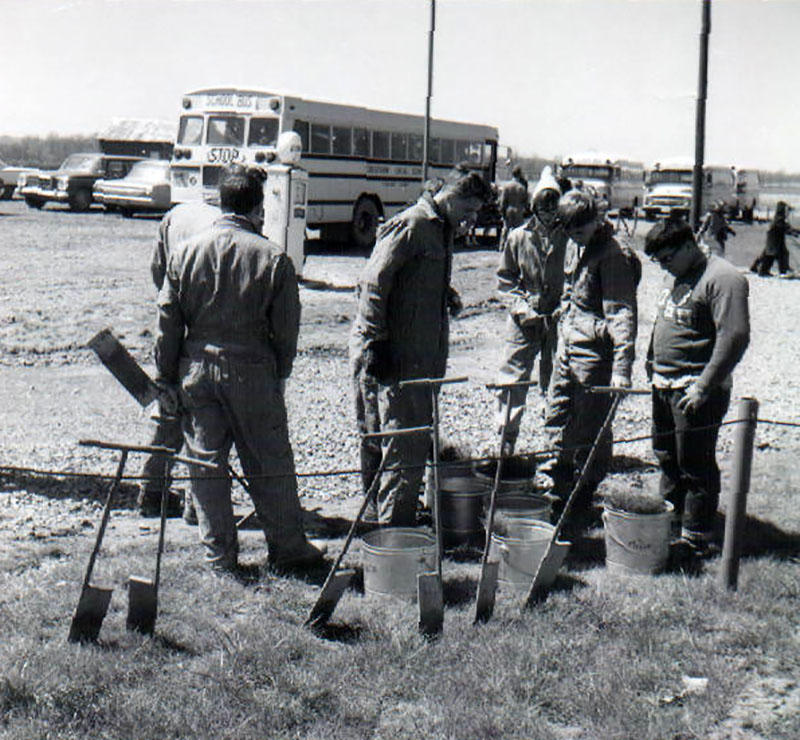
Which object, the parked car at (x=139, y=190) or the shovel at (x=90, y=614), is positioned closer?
the shovel at (x=90, y=614)

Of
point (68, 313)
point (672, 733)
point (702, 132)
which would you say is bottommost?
point (672, 733)

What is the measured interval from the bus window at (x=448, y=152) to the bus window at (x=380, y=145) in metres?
2.82

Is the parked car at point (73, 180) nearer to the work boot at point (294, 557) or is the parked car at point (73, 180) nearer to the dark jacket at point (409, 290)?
the dark jacket at point (409, 290)

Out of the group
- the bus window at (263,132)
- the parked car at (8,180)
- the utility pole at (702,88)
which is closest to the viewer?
the utility pole at (702,88)

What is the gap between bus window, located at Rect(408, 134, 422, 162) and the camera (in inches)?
915

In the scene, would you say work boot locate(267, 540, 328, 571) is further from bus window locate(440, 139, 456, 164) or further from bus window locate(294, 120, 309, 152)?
bus window locate(440, 139, 456, 164)

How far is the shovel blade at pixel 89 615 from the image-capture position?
3.84 metres

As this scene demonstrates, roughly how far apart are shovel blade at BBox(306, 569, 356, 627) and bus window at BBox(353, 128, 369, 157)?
17691 mm

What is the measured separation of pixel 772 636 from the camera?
167 inches

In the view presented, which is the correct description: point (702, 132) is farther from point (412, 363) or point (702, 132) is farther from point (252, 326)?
point (252, 326)

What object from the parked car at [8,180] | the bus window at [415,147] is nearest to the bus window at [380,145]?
the bus window at [415,147]

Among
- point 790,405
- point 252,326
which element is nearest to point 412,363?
point 252,326

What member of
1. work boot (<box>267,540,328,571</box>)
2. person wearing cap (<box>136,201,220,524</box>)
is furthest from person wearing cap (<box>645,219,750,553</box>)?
person wearing cap (<box>136,201,220,524</box>)

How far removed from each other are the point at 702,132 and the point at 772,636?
31.0ft
